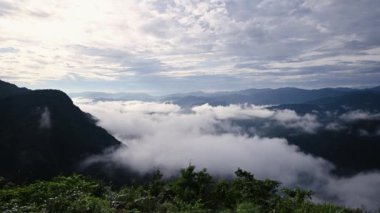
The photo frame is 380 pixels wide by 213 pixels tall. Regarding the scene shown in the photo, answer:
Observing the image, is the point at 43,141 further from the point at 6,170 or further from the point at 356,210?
the point at 356,210

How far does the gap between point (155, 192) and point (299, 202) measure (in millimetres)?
5533

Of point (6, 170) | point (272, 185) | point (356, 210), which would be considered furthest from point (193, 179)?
point (6, 170)

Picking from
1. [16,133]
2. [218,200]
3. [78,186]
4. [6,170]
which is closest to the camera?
[78,186]

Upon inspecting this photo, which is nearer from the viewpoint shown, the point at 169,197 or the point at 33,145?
the point at 169,197

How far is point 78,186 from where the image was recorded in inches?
452

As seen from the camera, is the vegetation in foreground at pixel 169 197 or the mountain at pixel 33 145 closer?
the vegetation in foreground at pixel 169 197

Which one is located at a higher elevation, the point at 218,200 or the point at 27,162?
the point at 218,200

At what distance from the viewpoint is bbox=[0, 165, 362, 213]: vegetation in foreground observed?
911 cm

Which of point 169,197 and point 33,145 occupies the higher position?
point 169,197

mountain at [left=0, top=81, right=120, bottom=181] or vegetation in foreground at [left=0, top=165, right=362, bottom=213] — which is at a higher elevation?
vegetation in foreground at [left=0, top=165, right=362, bottom=213]

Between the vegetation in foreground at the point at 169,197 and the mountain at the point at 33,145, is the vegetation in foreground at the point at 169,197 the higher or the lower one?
the higher one

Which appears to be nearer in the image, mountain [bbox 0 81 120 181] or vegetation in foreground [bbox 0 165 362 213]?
vegetation in foreground [bbox 0 165 362 213]

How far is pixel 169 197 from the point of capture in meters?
13.2

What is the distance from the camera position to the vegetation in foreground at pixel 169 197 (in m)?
9.11
